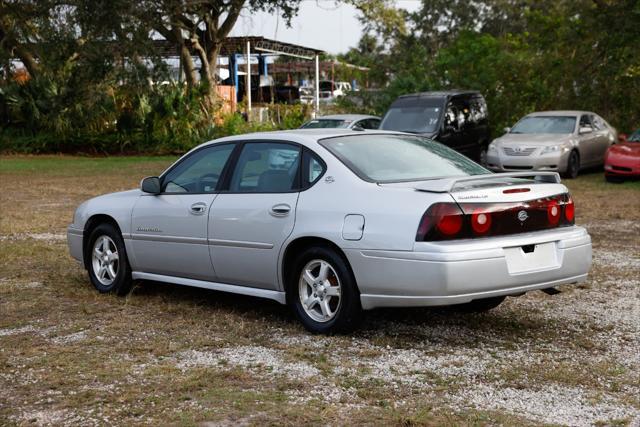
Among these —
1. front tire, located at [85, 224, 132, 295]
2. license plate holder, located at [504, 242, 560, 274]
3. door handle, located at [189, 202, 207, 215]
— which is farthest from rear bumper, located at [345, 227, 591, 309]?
front tire, located at [85, 224, 132, 295]

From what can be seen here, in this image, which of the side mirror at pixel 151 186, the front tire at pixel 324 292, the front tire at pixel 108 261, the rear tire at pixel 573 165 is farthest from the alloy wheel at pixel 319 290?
the rear tire at pixel 573 165

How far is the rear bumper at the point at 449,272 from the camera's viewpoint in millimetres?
6020

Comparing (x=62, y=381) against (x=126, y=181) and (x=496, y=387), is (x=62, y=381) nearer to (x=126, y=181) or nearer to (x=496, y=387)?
(x=496, y=387)

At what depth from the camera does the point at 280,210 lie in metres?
6.86

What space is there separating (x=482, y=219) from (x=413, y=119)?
15.3 metres

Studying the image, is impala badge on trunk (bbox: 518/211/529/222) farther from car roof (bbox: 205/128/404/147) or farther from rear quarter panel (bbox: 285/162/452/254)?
car roof (bbox: 205/128/404/147)

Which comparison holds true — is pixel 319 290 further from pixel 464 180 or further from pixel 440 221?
pixel 464 180

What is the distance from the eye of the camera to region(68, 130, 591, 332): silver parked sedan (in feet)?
20.1

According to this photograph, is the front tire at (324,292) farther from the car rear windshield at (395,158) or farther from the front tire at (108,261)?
the front tire at (108,261)

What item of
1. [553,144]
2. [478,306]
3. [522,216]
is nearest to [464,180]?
[522,216]

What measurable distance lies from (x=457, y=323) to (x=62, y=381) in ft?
9.67

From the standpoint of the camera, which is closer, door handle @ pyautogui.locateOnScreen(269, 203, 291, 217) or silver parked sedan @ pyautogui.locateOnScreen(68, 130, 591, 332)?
silver parked sedan @ pyautogui.locateOnScreen(68, 130, 591, 332)

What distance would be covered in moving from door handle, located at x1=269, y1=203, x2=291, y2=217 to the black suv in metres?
13.9

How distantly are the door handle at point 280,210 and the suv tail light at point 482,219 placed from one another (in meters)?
1.11
